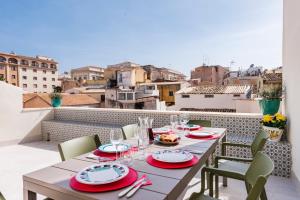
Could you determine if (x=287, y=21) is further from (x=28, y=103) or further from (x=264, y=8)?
(x=28, y=103)

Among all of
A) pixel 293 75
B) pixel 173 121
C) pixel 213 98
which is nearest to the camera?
pixel 173 121

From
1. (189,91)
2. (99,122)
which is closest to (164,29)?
(189,91)

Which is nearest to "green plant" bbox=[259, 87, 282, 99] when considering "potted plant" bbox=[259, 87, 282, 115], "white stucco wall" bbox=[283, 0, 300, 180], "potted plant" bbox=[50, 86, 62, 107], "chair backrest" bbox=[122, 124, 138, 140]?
"potted plant" bbox=[259, 87, 282, 115]

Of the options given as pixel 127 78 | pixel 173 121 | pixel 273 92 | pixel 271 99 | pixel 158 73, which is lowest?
pixel 173 121

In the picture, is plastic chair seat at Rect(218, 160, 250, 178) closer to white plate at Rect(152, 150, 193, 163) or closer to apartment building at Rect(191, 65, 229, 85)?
white plate at Rect(152, 150, 193, 163)

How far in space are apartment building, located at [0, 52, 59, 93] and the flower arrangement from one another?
30.7 meters

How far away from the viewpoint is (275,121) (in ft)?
8.20

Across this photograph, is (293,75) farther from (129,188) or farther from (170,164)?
(129,188)

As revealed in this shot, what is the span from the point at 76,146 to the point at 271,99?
2663mm

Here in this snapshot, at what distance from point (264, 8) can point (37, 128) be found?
236 inches

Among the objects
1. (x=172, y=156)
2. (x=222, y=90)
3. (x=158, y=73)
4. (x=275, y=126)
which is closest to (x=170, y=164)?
(x=172, y=156)

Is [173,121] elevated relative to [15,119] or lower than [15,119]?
elevated

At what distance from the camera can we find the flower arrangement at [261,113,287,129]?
2.46 metres

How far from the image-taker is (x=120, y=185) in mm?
Answer: 886
